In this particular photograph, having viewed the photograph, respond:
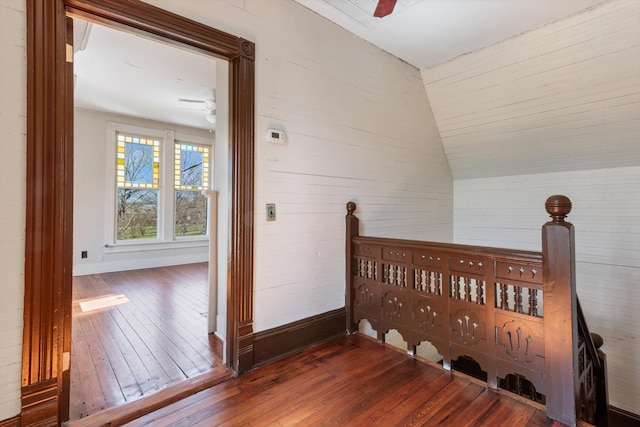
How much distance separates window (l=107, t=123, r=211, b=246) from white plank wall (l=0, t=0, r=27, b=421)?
14.3ft

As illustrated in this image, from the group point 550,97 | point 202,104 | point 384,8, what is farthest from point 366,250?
point 202,104

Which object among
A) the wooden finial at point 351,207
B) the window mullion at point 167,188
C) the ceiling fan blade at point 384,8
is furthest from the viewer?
the window mullion at point 167,188

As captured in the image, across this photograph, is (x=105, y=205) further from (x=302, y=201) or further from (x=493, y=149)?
(x=493, y=149)

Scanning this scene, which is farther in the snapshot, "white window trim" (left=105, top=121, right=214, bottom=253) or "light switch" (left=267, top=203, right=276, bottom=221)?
"white window trim" (left=105, top=121, right=214, bottom=253)

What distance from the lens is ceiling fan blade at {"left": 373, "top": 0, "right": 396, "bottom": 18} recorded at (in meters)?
2.24

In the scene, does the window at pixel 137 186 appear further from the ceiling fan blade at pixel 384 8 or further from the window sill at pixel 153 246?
the ceiling fan blade at pixel 384 8

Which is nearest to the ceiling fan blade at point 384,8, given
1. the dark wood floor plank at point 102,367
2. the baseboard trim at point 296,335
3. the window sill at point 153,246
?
the baseboard trim at point 296,335

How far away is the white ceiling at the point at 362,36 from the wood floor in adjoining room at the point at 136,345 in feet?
8.00

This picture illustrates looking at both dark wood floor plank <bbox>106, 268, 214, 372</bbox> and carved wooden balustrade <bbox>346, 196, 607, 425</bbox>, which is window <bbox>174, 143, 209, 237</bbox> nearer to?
dark wood floor plank <bbox>106, 268, 214, 372</bbox>

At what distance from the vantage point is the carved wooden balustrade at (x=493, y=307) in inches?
62.8

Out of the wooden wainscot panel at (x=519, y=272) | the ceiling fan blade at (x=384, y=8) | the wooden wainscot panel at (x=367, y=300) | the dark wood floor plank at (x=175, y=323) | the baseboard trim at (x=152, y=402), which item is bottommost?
the baseboard trim at (x=152, y=402)

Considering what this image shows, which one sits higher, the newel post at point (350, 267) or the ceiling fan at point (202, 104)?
the ceiling fan at point (202, 104)

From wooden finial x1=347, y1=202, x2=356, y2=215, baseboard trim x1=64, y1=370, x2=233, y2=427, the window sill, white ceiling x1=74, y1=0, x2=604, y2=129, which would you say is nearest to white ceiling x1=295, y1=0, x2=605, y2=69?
white ceiling x1=74, y1=0, x2=604, y2=129

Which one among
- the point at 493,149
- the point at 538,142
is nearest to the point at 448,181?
the point at 493,149
